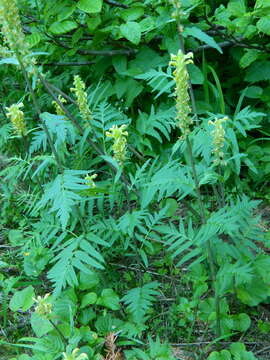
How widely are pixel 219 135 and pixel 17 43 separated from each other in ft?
3.36

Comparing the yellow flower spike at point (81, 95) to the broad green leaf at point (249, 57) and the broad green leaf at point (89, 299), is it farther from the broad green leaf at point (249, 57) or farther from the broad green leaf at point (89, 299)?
the broad green leaf at point (249, 57)

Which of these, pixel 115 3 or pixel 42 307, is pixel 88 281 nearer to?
pixel 42 307

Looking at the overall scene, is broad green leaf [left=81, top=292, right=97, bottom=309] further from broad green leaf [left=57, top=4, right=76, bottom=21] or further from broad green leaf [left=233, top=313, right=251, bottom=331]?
broad green leaf [left=57, top=4, right=76, bottom=21]

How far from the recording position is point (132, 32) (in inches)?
110

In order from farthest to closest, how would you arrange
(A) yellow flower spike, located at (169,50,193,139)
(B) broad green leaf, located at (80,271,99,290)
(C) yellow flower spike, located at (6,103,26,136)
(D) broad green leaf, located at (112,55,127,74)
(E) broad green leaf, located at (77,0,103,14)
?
(D) broad green leaf, located at (112,55,127,74)
(E) broad green leaf, located at (77,0,103,14)
(B) broad green leaf, located at (80,271,99,290)
(C) yellow flower spike, located at (6,103,26,136)
(A) yellow flower spike, located at (169,50,193,139)

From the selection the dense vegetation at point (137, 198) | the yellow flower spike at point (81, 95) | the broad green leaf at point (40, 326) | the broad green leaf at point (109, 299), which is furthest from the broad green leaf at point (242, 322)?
the yellow flower spike at point (81, 95)

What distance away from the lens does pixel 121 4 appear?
9.89 ft

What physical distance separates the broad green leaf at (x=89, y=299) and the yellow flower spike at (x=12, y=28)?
1.33 metres

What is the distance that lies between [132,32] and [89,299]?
1.70 meters

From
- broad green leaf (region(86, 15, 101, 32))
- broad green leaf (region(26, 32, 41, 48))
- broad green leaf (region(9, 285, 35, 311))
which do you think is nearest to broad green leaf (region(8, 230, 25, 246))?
broad green leaf (region(9, 285, 35, 311))

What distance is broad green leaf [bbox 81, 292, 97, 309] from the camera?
2436 mm

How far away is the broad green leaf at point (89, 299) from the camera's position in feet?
7.99

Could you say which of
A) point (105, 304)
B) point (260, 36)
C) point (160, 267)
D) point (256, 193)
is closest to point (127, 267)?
point (160, 267)

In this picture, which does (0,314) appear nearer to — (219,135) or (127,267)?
(127,267)
